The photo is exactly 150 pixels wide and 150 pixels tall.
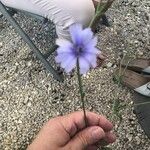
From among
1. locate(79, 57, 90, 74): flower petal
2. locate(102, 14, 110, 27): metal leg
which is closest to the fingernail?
locate(79, 57, 90, 74): flower petal

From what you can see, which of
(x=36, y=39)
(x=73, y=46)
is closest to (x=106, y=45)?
(x=36, y=39)

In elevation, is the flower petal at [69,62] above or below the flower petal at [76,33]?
below

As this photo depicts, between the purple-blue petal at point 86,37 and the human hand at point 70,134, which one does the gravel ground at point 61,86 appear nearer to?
the human hand at point 70,134

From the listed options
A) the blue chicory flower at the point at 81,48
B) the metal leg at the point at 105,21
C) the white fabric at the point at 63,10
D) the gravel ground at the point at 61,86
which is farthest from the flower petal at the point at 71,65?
the metal leg at the point at 105,21

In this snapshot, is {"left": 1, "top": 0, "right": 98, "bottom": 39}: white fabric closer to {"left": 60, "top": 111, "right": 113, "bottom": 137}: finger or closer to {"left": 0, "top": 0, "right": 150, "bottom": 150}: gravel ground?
{"left": 0, "top": 0, "right": 150, "bottom": 150}: gravel ground

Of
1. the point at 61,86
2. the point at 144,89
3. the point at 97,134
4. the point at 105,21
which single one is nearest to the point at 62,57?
the point at 97,134

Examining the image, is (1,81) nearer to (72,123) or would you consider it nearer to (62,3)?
(62,3)
